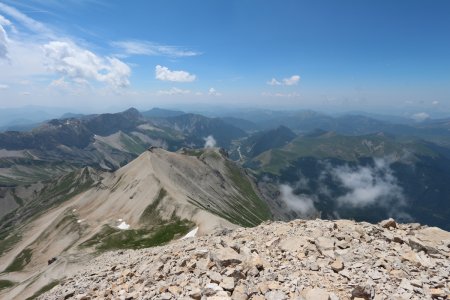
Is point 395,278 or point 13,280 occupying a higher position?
point 395,278

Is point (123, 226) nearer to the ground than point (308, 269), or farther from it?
nearer to the ground

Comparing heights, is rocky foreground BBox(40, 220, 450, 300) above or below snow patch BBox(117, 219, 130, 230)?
above

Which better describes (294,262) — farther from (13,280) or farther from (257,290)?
(13,280)

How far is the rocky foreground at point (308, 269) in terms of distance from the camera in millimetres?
21672

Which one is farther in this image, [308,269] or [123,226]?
[123,226]

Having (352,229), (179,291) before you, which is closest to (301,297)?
(179,291)

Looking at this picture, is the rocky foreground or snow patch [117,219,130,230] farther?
snow patch [117,219,130,230]

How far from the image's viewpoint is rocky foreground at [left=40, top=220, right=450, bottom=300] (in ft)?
71.1

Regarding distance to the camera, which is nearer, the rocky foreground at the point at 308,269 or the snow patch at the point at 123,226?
the rocky foreground at the point at 308,269

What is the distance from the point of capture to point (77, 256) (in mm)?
119188

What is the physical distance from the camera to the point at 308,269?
24.9 m

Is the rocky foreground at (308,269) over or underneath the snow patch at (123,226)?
over

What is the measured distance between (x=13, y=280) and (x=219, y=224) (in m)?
98.5

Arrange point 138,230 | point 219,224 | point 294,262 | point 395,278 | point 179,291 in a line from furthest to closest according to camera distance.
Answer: point 138,230 → point 219,224 → point 294,262 → point 179,291 → point 395,278
